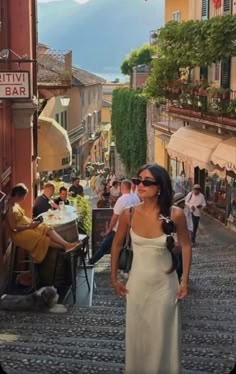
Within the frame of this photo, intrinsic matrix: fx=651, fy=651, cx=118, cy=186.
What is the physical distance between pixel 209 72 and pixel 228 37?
14.3ft

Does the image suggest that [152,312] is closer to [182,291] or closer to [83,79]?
[182,291]

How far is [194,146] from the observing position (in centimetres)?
1658

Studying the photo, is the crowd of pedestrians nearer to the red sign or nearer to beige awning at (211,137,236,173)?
beige awning at (211,137,236,173)

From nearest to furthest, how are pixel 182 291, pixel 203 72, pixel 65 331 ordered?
pixel 182 291, pixel 65 331, pixel 203 72

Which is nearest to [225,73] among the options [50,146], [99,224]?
[50,146]

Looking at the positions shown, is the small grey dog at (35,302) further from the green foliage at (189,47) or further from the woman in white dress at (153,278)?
the green foliage at (189,47)

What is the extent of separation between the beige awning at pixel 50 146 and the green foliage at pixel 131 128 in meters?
11.8

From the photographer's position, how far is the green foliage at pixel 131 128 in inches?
1027

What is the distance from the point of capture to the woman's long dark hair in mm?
3768

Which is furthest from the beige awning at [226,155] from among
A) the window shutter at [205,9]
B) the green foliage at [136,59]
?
the green foliage at [136,59]

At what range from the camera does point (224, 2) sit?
55.0 feet

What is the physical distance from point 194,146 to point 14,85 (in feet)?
34.9

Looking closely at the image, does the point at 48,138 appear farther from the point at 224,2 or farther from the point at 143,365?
the point at 143,365

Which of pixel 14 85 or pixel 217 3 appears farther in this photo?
pixel 217 3
